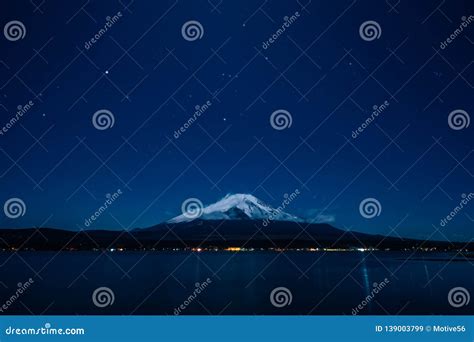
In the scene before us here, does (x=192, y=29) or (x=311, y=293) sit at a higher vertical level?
(x=192, y=29)

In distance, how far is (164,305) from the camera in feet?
51.9

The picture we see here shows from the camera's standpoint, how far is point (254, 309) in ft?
49.1

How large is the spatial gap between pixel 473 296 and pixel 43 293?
54.5 ft

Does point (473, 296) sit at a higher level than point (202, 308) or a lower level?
higher

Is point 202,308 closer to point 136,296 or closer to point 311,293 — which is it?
point 136,296

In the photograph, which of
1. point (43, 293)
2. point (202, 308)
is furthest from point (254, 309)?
point (43, 293)
